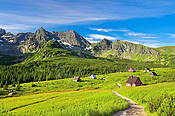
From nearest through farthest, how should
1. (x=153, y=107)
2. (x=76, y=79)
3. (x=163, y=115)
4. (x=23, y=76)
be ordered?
(x=163, y=115), (x=153, y=107), (x=76, y=79), (x=23, y=76)

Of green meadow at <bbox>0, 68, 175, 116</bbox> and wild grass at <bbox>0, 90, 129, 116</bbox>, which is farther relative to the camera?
green meadow at <bbox>0, 68, 175, 116</bbox>

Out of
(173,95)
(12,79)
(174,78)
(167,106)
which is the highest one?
(173,95)

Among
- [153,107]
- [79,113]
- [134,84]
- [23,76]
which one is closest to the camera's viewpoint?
[79,113]

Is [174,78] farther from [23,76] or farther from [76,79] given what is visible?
[23,76]

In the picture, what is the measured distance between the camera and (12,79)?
13838 cm

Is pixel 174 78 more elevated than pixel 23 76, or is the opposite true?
pixel 174 78

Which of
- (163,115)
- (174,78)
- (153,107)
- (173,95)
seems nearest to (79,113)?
(163,115)

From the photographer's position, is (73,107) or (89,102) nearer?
(73,107)

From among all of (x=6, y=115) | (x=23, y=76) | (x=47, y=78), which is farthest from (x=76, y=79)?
(x=6, y=115)

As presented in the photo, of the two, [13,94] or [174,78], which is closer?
[13,94]

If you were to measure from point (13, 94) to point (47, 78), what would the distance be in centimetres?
7360

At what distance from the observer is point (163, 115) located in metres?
13.2

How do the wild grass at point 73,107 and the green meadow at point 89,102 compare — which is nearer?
the wild grass at point 73,107

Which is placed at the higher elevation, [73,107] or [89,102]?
[73,107]
